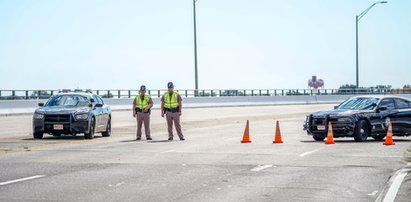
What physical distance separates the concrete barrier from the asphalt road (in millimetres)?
27967

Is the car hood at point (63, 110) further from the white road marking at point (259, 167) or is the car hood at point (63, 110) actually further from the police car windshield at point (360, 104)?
the white road marking at point (259, 167)

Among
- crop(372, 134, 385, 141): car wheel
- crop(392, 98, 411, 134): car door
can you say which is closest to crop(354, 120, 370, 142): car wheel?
crop(372, 134, 385, 141): car wheel

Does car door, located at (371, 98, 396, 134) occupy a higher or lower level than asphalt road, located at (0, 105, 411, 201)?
higher

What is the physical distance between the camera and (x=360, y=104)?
1051 inches

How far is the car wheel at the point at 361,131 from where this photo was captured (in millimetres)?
25741

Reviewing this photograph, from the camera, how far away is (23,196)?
1209cm

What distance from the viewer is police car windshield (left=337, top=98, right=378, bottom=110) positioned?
26.4 meters

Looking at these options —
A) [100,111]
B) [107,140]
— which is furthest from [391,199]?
[100,111]

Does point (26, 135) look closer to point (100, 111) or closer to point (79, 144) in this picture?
point (100, 111)

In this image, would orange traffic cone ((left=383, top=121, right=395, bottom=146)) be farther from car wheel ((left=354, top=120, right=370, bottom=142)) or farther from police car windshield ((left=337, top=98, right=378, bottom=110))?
police car windshield ((left=337, top=98, right=378, bottom=110))

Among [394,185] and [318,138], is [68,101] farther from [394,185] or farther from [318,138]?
[394,185]

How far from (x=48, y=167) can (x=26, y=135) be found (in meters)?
14.6

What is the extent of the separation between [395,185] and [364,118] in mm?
12405


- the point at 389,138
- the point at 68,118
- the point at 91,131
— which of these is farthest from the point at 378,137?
the point at 68,118
